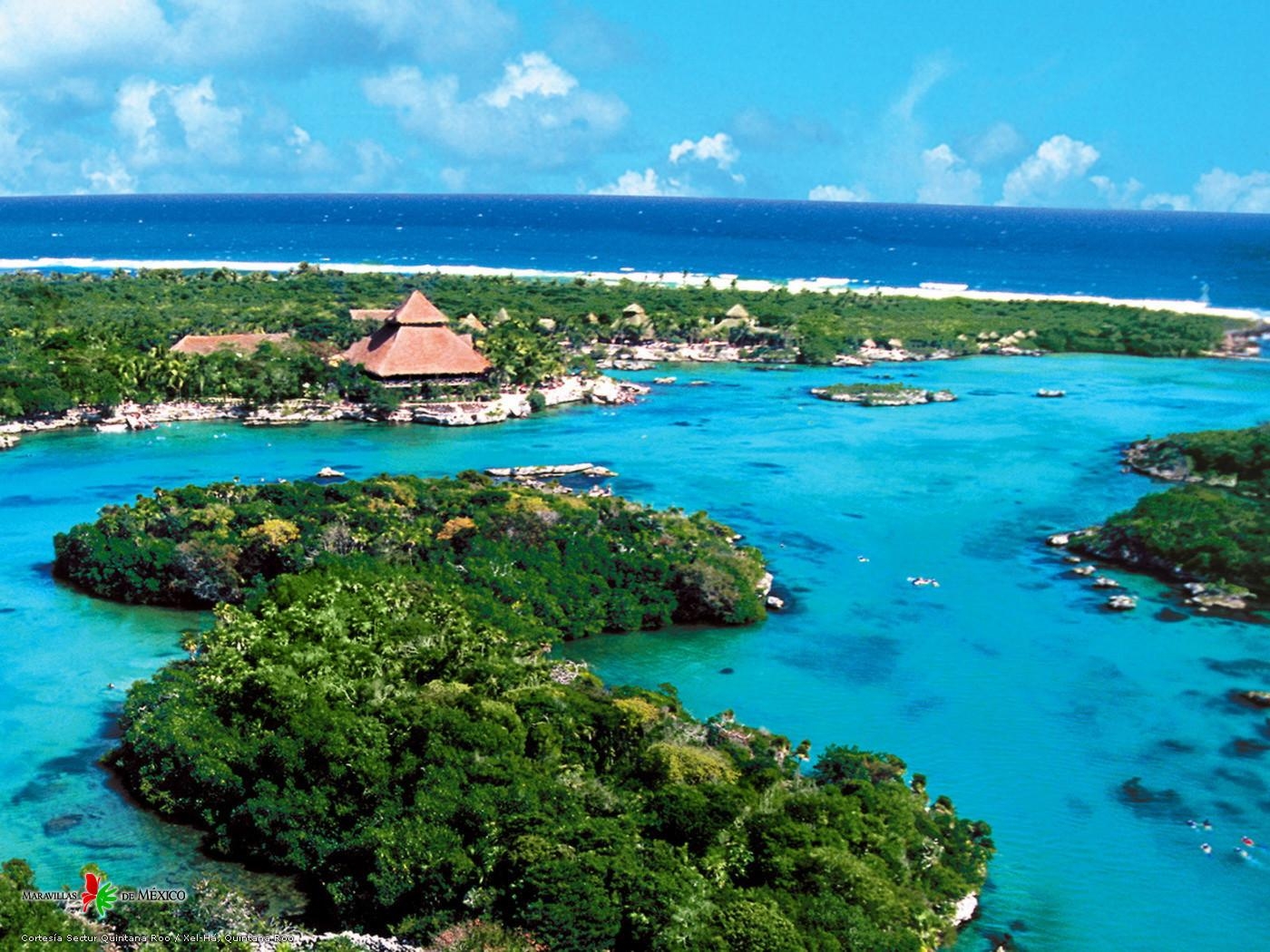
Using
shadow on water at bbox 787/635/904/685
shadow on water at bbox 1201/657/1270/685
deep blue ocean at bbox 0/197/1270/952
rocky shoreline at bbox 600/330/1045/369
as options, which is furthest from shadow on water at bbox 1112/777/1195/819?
rocky shoreline at bbox 600/330/1045/369

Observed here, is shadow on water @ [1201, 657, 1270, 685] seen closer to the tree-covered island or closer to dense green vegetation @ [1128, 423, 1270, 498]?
the tree-covered island

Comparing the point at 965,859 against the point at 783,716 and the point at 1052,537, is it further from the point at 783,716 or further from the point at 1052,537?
the point at 1052,537

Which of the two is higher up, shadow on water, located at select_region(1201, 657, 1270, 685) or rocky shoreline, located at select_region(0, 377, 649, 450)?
rocky shoreline, located at select_region(0, 377, 649, 450)

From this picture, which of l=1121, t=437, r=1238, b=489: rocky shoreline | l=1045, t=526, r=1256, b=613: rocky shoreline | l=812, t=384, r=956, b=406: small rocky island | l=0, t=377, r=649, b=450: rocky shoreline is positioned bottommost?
l=1045, t=526, r=1256, b=613: rocky shoreline

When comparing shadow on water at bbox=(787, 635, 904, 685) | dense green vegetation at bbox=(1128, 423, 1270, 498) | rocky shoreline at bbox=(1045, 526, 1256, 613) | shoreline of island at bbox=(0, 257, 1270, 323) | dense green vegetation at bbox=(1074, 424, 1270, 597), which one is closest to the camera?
shadow on water at bbox=(787, 635, 904, 685)

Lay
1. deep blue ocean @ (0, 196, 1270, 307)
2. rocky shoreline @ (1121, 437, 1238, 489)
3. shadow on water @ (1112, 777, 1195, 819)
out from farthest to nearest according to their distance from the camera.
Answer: deep blue ocean @ (0, 196, 1270, 307), rocky shoreline @ (1121, 437, 1238, 489), shadow on water @ (1112, 777, 1195, 819)

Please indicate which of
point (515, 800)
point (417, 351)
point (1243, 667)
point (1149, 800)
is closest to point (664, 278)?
point (417, 351)
